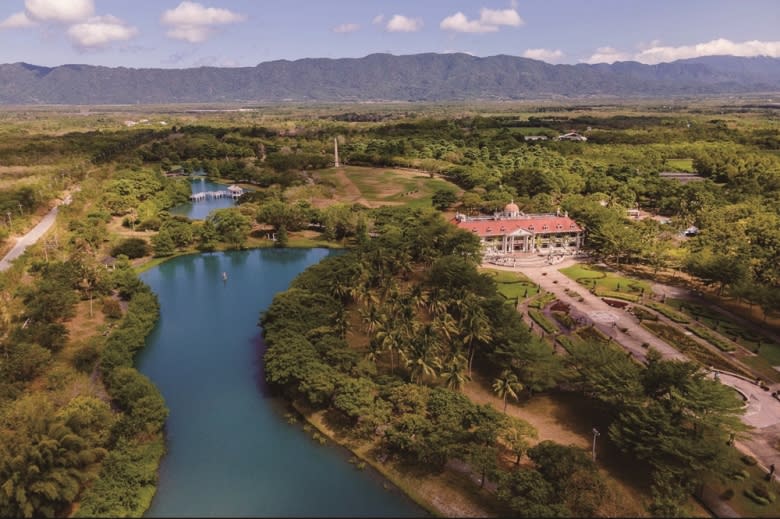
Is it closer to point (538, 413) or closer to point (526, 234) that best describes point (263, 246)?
point (526, 234)

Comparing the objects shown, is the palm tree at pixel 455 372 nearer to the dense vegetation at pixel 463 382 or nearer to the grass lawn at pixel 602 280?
the dense vegetation at pixel 463 382

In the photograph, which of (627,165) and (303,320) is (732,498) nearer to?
(303,320)

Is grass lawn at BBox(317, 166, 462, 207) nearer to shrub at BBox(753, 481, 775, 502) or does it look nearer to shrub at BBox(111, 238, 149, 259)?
shrub at BBox(111, 238, 149, 259)

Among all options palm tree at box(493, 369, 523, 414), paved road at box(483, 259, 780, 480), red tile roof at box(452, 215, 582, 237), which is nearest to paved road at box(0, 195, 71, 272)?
red tile roof at box(452, 215, 582, 237)

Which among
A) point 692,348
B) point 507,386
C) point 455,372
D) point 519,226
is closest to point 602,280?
point 519,226

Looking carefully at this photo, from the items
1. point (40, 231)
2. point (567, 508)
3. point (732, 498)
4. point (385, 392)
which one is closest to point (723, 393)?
point (732, 498)

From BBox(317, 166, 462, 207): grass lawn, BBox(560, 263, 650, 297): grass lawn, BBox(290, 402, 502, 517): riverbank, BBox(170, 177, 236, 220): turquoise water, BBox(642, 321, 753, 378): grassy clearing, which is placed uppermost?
BBox(317, 166, 462, 207): grass lawn

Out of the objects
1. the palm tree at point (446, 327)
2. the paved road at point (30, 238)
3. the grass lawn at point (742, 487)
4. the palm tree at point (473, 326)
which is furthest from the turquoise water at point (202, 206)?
the grass lawn at point (742, 487)
